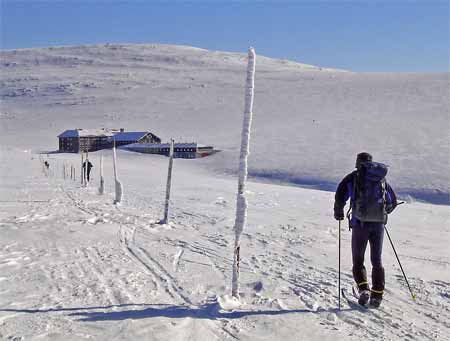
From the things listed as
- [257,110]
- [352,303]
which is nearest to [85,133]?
[257,110]

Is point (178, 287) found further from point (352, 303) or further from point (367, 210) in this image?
point (367, 210)

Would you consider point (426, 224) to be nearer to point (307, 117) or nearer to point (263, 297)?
point (263, 297)

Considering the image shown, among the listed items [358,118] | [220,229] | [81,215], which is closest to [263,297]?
[220,229]

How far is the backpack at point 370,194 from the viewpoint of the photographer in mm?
5301

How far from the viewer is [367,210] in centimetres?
530

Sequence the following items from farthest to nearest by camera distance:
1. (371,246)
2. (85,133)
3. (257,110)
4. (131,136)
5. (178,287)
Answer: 1. (257,110)
2. (85,133)
3. (131,136)
4. (178,287)
5. (371,246)

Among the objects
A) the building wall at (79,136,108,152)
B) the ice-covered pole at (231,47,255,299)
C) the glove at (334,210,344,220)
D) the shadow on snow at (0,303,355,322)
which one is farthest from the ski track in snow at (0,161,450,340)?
the building wall at (79,136,108,152)

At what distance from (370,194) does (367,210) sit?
189 mm

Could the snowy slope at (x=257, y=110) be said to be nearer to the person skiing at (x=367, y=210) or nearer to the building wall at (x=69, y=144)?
the building wall at (x=69, y=144)

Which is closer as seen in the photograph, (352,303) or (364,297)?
(364,297)

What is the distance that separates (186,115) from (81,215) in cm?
9069

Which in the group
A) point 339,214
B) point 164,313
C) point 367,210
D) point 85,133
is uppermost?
point 367,210

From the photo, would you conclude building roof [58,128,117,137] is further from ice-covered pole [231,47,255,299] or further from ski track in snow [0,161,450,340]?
ice-covered pole [231,47,255,299]

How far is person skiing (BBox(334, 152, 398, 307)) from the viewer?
5316 mm
